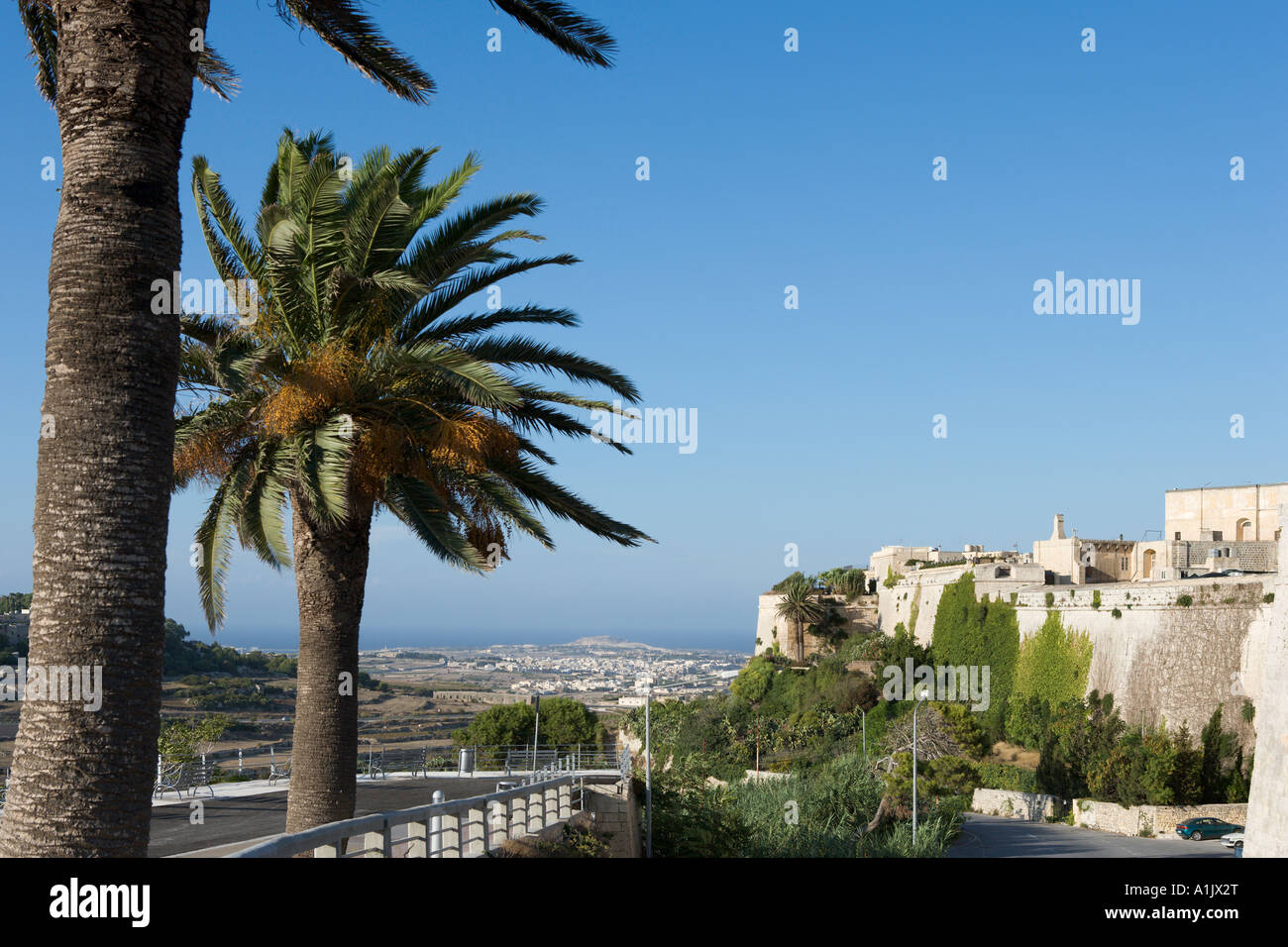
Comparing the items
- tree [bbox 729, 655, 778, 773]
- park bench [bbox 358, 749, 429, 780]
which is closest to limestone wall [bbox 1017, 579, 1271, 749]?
tree [bbox 729, 655, 778, 773]

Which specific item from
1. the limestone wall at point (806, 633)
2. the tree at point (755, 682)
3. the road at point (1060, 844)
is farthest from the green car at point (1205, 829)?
the limestone wall at point (806, 633)

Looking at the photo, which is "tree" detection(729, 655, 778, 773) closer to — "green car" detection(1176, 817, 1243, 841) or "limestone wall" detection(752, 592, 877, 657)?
"limestone wall" detection(752, 592, 877, 657)

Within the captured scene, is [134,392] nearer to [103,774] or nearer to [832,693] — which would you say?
[103,774]

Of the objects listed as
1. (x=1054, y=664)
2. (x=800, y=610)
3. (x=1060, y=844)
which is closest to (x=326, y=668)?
(x=1060, y=844)

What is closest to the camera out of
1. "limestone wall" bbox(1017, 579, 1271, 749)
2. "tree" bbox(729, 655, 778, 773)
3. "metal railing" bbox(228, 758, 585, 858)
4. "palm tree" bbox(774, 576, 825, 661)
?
"metal railing" bbox(228, 758, 585, 858)

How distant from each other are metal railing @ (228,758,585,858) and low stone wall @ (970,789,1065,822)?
28.5m

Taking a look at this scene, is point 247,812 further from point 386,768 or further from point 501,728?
point 501,728

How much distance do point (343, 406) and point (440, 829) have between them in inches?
162

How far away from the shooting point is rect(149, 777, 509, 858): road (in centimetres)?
1413

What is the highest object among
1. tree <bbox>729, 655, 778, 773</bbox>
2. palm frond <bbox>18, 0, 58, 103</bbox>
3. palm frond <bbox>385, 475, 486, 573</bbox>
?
palm frond <bbox>18, 0, 58, 103</bbox>

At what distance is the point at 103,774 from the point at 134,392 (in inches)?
77.4

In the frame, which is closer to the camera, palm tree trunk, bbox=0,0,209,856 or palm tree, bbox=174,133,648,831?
palm tree trunk, bbox=0,0,209,856

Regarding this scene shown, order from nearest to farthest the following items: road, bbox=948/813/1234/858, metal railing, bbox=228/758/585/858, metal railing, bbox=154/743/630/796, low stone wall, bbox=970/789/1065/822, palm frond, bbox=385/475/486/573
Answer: metal railing, bbox=228/758/585/858 < palm frond, bbox=385/475/486/573 < metal railing, bbox=154/743/630/796 < road, bbox=948/813/1234/858 < low stone wall, bbox=970/789/1065/822
